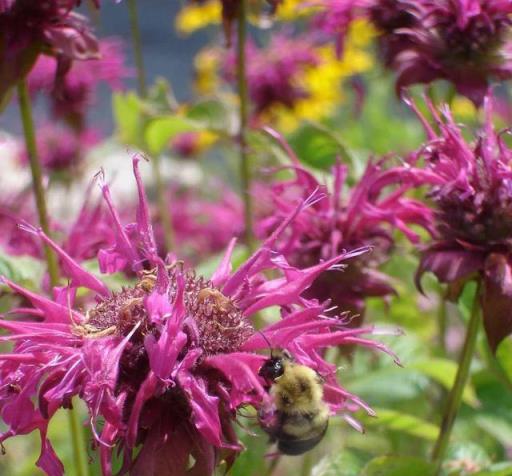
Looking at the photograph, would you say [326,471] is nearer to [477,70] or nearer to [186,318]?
[186,318]

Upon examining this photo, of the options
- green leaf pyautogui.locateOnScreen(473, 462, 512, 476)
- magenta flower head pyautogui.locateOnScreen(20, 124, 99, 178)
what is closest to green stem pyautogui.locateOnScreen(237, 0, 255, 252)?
green leaf pyautogui.locateOnScreen(473, 462, 512, 476)

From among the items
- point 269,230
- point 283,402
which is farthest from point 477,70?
point 283,402

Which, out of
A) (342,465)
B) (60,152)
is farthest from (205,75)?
(342,465)

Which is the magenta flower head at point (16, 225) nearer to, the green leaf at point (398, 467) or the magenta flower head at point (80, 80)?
the magenta flower head at point (80, 80)

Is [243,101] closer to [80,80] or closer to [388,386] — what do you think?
[388,386]

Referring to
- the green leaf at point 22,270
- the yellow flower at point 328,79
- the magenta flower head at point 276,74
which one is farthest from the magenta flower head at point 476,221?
the yellow flower at point 328,79
